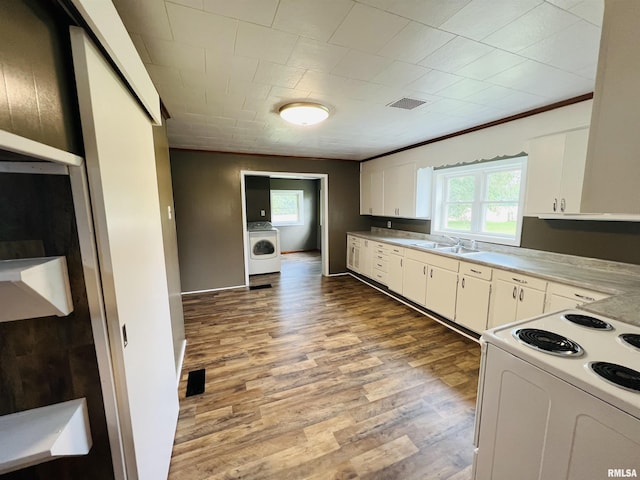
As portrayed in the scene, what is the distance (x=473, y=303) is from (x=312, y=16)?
2.88m

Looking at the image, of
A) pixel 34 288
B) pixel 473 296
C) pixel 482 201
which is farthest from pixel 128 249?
pixel 482 201

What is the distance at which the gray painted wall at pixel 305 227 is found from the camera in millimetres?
7723

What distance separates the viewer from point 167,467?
139 centimetres

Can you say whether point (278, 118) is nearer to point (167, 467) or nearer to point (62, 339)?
point (62, 339)

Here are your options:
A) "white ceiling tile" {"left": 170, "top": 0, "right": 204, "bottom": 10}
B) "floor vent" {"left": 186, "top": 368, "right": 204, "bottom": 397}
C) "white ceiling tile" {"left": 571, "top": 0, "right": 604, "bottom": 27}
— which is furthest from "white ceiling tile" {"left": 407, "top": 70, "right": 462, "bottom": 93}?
"floor vent" {"left": 186, "top": 368, "right": 204, "bottom": 397}

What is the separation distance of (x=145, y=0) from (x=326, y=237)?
4358mm

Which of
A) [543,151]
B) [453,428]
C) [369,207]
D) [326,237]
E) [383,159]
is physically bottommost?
[453,428]

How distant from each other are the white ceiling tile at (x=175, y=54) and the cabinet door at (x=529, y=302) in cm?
308

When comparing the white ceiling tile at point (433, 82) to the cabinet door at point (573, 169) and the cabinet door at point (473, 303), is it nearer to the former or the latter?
the cabinet door at point (573, 169)

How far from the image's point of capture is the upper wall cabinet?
4.00m

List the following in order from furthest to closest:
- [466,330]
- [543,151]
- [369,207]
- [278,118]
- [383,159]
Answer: [369,207] < [383,159] < [466,330] < [278,118] < [543,151]

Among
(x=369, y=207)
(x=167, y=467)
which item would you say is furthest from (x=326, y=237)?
(x=167, y=467)

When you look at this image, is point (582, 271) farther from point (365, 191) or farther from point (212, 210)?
point (212, 210)

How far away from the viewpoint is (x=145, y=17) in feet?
4.11
